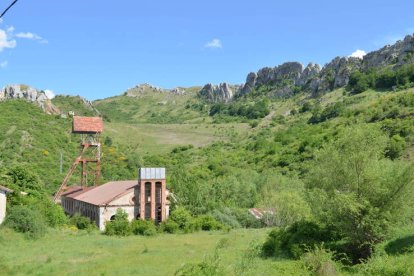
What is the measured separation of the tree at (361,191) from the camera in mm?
23766

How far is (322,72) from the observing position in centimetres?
14425

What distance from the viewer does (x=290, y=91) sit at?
506ft

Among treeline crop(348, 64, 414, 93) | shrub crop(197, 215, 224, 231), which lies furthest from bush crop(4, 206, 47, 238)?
treeline crop(348, 64, 414, 93)

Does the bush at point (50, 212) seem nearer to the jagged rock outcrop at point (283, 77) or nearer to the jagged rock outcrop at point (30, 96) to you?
the jagged rock outcrop at point (30, 96)

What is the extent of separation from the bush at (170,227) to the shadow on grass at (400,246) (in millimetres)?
22789

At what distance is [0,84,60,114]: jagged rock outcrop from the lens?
98.6 m

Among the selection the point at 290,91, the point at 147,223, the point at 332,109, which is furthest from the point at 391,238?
the point at 290,91

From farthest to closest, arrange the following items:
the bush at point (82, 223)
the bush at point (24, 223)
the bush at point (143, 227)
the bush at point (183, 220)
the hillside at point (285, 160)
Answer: the bush at point (82, 223) < the bush at point (183, 220) < the bush at point (143, 227) < the bush at point (24, 223) < the hillside at point (285, 160)

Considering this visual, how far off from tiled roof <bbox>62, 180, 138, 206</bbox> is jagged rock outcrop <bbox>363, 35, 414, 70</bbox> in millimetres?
87210

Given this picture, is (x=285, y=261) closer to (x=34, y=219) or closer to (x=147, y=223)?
(x=147, y=223)

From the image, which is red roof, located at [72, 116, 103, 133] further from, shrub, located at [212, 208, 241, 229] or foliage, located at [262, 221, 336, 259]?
foliage, located at [262, 221, 336, 259]

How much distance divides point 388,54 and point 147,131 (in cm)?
6846

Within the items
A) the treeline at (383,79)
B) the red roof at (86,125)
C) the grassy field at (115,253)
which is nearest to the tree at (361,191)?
the grassy field at (115,253)

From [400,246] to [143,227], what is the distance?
24.2 metres
